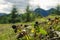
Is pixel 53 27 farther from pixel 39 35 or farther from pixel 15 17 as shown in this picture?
pixel 15 17

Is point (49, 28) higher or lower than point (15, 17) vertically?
higher

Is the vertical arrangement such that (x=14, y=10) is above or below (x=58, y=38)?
below

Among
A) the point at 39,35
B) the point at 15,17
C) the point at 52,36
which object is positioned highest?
the point at 39,35

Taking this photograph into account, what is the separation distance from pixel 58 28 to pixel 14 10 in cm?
8520

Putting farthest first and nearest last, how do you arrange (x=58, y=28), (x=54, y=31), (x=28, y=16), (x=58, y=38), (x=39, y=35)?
1. (x=28, y=16)
2. (x=58, y=28)
3. (x=54, y=31)
4. (x=58, y=38)
5. (x=39, y=35)

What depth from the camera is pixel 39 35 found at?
1006 cm

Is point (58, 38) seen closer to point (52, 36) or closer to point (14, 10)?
point (52, 36)

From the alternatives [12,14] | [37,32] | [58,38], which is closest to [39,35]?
[37,32]

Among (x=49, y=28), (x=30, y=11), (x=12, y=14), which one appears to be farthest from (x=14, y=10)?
(x=49, y=28)

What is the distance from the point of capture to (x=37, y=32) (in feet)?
33.7

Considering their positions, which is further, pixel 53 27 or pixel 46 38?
pixel 53 27

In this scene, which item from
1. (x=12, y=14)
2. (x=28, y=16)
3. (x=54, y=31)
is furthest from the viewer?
(x=12, y=14)

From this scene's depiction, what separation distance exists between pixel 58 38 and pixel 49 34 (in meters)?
1.05

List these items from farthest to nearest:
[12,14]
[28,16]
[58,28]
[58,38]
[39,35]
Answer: [12,14] → [28,16] → [58,28] → [58,38] → [39,35]
